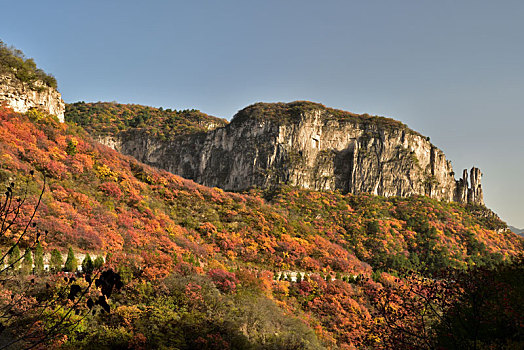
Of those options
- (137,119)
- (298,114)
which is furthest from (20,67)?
(137,119)

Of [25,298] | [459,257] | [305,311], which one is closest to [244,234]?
[305,311]

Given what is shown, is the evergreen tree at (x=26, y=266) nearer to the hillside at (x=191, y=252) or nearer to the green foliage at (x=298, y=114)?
the hillside at (x=191, y=252)

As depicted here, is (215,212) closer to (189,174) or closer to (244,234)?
(244,234)

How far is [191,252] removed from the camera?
1053 inches

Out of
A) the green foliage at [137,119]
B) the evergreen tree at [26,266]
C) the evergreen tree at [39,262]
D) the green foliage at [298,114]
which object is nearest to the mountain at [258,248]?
the evergreen tree at [26,266]

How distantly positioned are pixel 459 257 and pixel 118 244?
5632cm

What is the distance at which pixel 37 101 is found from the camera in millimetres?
34938

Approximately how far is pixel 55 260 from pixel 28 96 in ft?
80.1

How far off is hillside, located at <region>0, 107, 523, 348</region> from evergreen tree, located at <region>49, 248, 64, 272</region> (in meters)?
2.18

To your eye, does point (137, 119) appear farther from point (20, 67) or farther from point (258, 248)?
point (258, 248)

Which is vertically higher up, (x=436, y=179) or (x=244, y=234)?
(x=436, y=179)

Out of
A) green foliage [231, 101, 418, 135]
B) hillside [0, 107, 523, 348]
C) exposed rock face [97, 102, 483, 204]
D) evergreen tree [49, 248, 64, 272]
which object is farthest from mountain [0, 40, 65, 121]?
green foliage [231, 101, 418, 135]

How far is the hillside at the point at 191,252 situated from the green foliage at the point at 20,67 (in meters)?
4.84

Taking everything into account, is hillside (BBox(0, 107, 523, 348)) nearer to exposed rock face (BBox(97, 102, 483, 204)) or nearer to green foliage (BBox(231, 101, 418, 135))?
exposed rock face (BBox(97, 102, 483, 204))
